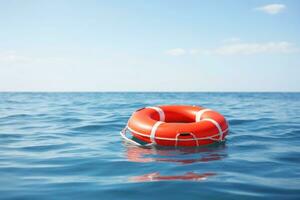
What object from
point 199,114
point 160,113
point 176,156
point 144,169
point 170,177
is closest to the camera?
point 170,177

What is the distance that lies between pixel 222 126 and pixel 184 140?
0.88 metres

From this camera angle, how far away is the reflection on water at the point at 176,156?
3.74 metres

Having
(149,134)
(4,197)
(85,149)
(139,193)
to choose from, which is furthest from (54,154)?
(139,193)

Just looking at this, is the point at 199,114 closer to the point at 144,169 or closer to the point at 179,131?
the point at 179,131

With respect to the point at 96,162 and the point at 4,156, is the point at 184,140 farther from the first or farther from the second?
the point at 4,156

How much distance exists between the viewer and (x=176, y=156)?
4910 millimetres

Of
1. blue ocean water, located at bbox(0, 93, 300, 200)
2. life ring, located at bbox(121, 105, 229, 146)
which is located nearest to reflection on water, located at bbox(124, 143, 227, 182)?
blue ocean water, located at bbox(0, 93, 300, 200)

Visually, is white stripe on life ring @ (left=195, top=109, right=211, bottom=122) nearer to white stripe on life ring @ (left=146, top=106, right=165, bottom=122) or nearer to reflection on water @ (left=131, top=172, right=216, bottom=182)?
white stripe on life ring @ (left=146, top=106, right=165, bottom=122)

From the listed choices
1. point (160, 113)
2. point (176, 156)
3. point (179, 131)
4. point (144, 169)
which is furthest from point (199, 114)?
point (144, 169)

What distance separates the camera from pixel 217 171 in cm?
404

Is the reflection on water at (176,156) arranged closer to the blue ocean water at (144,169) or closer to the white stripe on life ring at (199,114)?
the blue ocean water at (144,169)

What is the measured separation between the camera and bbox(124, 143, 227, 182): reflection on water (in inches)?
147

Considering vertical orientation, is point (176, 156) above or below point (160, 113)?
below

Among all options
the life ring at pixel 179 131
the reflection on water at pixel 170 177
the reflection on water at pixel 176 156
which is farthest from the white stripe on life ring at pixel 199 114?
the reflection on water at pixel 170 177
